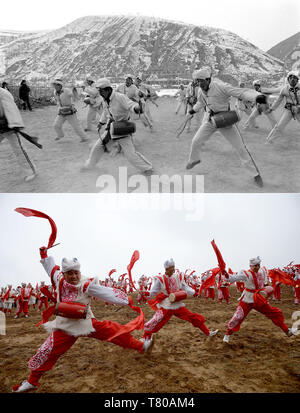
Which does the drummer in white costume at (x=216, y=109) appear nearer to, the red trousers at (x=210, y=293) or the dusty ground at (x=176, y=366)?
the dusty ground at (x=176, y=366)

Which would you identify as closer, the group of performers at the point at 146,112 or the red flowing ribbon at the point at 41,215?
the red flowing ribbon at the point at 41,215

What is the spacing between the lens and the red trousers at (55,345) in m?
2.60

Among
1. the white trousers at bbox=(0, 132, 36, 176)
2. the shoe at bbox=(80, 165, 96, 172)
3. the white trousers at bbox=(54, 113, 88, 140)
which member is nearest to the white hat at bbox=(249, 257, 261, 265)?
the shoe at bbox=(80, 165, 96, 172)

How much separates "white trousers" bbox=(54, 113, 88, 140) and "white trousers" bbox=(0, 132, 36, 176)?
68 cm

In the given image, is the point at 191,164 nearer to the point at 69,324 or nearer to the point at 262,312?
the point at 262,312

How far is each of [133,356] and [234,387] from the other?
4.00 ft

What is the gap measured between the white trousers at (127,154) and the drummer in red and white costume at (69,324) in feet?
7.31

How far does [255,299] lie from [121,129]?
9.39ft

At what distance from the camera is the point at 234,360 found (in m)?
3.29

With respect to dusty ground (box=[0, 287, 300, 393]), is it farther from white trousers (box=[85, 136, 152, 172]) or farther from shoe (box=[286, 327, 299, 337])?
white trousers (box=[85, 136, 152, 172])

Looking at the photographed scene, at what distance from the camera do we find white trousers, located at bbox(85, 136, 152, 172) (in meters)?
4.50

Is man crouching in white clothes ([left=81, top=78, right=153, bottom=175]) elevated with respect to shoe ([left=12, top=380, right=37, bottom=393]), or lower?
elevated

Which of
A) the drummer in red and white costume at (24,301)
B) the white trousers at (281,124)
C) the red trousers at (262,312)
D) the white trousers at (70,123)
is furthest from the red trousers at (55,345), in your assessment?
the drummer in red and white costume at (24,301)
